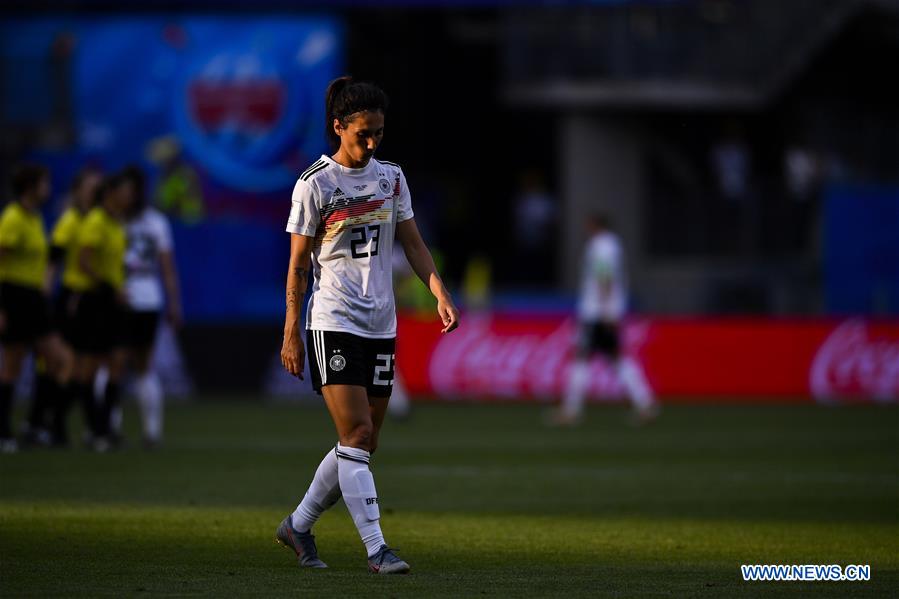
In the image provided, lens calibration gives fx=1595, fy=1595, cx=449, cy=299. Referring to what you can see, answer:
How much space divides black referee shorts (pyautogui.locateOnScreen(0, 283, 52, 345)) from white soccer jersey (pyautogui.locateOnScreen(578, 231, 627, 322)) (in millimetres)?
7372

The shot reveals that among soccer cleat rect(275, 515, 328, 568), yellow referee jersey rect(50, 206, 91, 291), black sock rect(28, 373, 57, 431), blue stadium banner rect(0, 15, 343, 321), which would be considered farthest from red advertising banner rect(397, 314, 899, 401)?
soccer cleat rect(275, 515, 328, 568)

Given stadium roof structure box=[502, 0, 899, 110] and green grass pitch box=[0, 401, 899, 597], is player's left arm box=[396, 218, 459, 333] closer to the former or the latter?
green grass pitch box=[0, 401, 899, 597]

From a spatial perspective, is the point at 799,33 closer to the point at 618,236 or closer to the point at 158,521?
the point at 618,236

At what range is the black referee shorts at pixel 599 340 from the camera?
1955cm

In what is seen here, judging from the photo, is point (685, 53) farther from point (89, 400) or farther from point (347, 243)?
point (347, 243)

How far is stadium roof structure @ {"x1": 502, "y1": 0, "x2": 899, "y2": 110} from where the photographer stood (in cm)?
2830

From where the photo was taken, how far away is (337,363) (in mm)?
7668

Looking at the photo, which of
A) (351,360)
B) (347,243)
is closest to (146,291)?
(347,243)

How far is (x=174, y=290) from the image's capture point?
14.7 m

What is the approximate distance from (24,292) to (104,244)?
0.82 m

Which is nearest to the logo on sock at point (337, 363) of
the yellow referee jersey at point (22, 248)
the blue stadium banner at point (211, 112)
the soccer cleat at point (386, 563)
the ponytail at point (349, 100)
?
the soccer cleat at point (386, 563)

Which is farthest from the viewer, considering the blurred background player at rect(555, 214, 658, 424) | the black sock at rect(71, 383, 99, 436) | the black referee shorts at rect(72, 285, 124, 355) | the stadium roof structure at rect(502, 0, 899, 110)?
the stadium roof structure at rect(502, 0, 899, 110)

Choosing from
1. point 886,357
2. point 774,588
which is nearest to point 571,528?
point 774,588

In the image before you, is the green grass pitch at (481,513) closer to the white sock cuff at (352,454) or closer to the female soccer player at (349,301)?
the female soccer player at (349,301)
